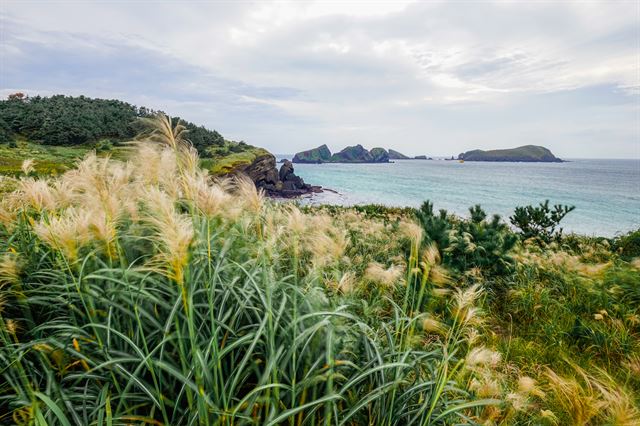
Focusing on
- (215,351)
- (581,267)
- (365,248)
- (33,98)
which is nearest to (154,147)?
(215,351)

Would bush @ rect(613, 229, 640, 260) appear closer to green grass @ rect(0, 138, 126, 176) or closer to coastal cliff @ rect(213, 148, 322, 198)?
green grass @ rect(0, 138, 126, 176)

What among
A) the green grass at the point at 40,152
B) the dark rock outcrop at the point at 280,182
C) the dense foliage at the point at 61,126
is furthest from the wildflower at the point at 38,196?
the dark rock outcrop at the point at 280,182

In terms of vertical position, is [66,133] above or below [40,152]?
above

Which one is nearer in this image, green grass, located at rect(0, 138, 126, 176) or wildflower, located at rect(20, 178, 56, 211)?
wildflower, located at rect(20, 178, 56, 211)

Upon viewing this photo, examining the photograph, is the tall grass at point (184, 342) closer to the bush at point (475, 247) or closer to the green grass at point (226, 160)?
the bush at point (475, 247)

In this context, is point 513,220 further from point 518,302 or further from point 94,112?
point 94,112

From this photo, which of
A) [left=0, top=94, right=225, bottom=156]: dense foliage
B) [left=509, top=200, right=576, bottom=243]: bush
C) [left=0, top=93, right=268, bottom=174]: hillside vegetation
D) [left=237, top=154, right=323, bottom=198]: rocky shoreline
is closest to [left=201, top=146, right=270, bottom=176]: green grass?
[left=0, top=93, right=268, bottom=174]: hillside vegetation

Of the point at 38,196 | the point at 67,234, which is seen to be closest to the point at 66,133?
the point at 38,196

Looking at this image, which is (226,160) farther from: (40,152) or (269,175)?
(40,152)

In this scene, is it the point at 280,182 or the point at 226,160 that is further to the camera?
the point at 280,182

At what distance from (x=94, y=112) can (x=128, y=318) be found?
5147 cm

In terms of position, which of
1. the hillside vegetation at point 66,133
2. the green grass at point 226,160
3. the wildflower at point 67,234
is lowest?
the wildflower at point 67,234

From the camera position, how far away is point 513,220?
11859 mm

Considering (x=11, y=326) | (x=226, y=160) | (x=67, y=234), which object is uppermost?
(x=226, y=160)
